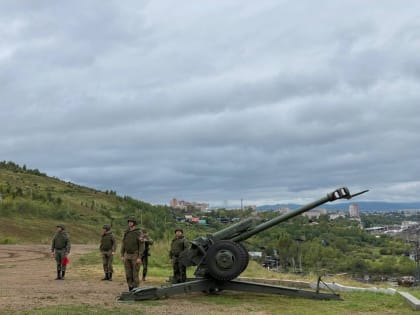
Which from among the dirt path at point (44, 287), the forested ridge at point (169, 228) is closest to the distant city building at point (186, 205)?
the forested ridge at point (169, 228)

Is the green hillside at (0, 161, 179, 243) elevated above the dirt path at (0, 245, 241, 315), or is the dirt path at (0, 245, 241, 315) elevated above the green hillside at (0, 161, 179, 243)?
the green hillside at (0, 161, 179, 243)

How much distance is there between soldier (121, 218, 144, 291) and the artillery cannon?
1254mm

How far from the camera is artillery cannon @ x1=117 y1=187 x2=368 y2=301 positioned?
13.6 m

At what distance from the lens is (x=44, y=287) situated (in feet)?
53.5

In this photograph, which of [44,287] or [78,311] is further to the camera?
[44,287]

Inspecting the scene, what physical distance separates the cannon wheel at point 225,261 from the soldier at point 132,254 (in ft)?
6.89

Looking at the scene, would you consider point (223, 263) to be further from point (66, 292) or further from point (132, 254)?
point (66, 292)

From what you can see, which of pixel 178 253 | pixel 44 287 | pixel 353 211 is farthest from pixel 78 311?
pixel 353 211

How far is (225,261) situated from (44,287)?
208 inches

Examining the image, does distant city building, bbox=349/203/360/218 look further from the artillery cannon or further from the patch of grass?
the patch of grass

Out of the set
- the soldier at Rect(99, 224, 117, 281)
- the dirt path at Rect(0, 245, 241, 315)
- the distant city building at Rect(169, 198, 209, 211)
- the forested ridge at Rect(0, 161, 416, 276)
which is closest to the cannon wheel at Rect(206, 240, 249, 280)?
the dirt path at Rect(0, 245, 241, 315)

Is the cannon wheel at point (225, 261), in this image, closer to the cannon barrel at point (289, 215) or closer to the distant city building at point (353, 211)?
the cannon barrel at point (289, 215)

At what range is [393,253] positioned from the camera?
1268 inches

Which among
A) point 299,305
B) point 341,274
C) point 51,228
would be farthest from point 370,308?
point 51,228
